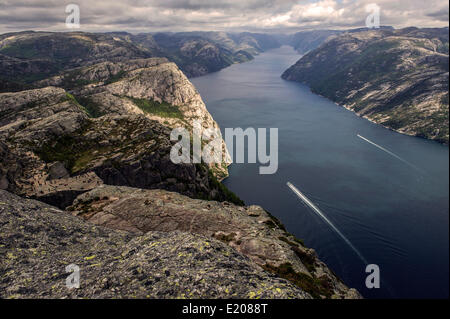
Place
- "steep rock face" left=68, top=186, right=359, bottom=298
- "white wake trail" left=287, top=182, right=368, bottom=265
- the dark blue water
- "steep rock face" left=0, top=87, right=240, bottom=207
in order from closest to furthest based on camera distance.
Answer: the dark blue water → "steep rock face" left=68, top=186, right=359, bottom=298 → "steep rock face" left=0, top=87, right=240, bottom=207 → "white wake trail" left=287, top=182, right=368, bottom=265

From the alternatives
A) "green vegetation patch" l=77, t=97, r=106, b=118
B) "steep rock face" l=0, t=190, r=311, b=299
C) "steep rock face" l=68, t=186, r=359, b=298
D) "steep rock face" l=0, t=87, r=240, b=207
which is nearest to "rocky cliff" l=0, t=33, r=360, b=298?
"steep rock face" l=0, t=190, r=311, b=299

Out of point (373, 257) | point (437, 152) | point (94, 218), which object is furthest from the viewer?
point (373, 257)

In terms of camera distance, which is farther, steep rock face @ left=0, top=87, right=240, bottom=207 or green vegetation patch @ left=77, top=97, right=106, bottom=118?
green vegetation patch @ left=77, top=97, right=106, bottom=118

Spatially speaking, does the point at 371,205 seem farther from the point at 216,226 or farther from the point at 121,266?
the point at 121,266

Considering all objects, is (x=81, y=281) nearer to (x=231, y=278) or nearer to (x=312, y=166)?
(x=231, y=278)

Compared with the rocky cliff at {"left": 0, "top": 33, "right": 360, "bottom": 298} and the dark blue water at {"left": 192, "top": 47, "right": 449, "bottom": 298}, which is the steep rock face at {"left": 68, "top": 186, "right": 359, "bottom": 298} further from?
the dark blue water at {"left": 192, "top": 47, "right": 449, "bottom": 298}

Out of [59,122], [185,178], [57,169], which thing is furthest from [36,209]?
[59,122]
